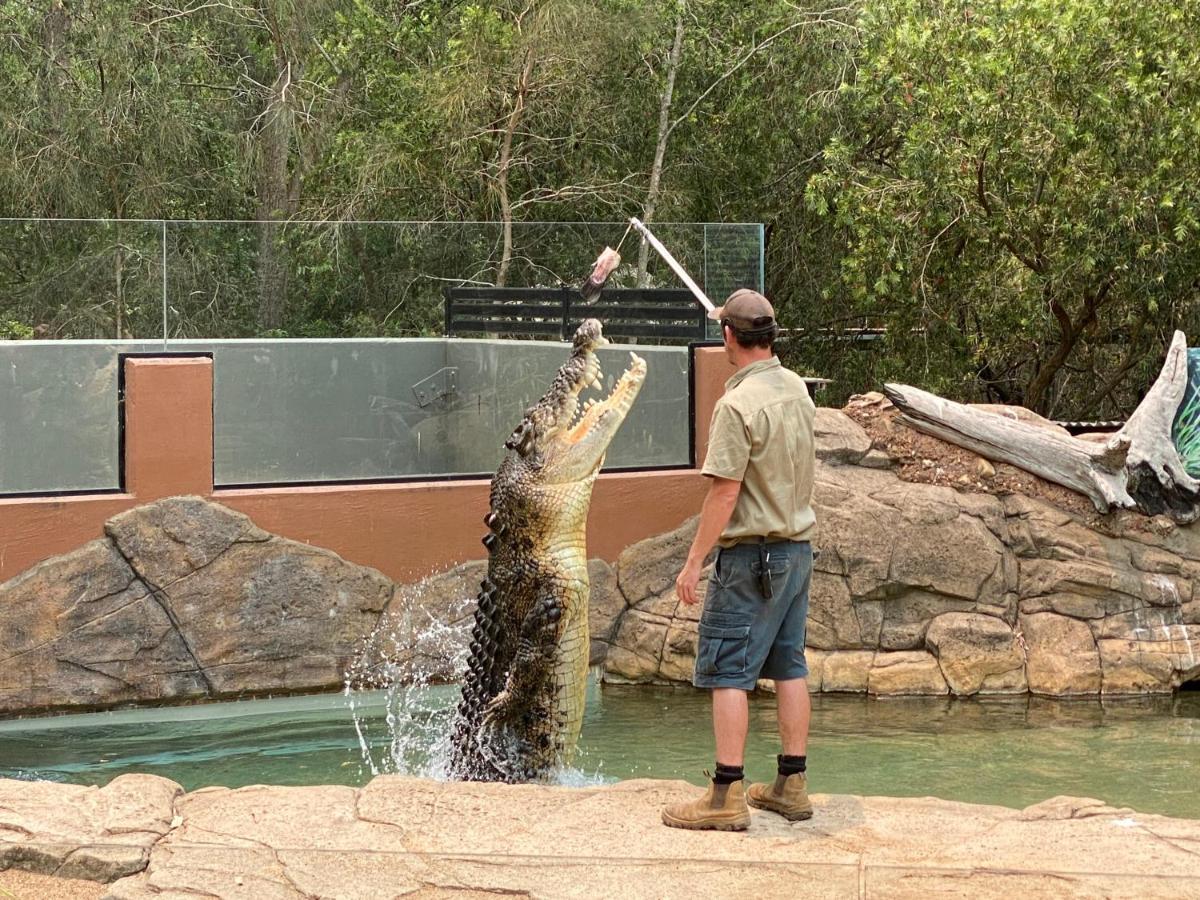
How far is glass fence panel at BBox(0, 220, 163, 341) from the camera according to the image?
10516 millimetres

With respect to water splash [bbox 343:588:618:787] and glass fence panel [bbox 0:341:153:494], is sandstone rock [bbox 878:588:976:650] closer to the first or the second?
water splash [bbox 343:588:618:787]

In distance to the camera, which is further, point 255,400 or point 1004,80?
point 1004,80

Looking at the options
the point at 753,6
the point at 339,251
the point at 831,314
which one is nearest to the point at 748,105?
the point at 753,6

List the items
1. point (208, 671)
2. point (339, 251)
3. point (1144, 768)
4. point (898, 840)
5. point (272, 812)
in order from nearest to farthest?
point (898, 840), point (272, 812), point (1144, 768), point (208, 671), point (339, 251)

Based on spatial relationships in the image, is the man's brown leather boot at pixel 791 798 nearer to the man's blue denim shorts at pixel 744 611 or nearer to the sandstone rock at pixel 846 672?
the man's blue denim shorts at pixel 744 611

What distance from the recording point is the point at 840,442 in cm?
980

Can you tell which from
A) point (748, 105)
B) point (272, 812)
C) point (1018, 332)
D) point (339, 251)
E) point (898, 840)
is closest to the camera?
point (898, 840)

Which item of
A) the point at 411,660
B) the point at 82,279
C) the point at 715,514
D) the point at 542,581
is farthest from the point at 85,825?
the point at 82,279

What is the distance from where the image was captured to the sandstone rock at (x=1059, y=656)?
28.9 feet

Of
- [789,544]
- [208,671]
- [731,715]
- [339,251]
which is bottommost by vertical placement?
[208,671]

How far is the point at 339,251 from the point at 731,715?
7334 mm

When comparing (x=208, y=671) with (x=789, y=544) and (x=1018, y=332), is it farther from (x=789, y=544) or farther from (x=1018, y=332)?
(x=1018, y=332)

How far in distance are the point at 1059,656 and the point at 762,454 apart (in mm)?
4935

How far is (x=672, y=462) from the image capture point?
1041 cm
